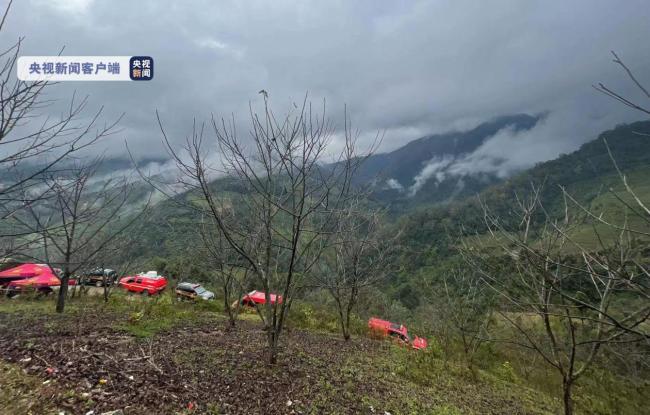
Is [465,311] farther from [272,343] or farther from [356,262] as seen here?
[272,343]

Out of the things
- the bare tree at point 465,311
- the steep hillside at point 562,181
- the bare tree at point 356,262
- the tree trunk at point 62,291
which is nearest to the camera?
the bare tree at point 465,311

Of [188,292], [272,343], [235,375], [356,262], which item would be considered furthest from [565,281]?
[188,292]

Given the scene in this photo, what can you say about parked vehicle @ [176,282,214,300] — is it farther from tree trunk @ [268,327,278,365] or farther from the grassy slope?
tree trunk @ [268,327,278,365]

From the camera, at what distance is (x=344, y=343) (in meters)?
10.5

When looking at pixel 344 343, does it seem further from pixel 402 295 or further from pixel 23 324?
pixel 402 295

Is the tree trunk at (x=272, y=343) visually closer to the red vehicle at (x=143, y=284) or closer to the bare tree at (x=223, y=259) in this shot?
the bare tree at (x=223, y=259)

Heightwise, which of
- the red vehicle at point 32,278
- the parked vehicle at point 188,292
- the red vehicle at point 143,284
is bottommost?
the parked vehicle at point 188,292

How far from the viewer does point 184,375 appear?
503cm

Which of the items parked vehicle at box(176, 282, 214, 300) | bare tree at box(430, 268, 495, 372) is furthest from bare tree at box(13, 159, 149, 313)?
parked vehicle at box(176, 282, 214, 300)

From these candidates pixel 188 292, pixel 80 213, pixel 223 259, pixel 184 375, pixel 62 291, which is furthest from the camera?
pixel 188 292

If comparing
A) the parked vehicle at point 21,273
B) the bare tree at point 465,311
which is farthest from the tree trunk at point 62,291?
the bare tree at point 465,311

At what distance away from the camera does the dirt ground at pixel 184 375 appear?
13.8 feet

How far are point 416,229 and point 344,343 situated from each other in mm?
104870

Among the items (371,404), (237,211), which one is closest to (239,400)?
(371,404)
